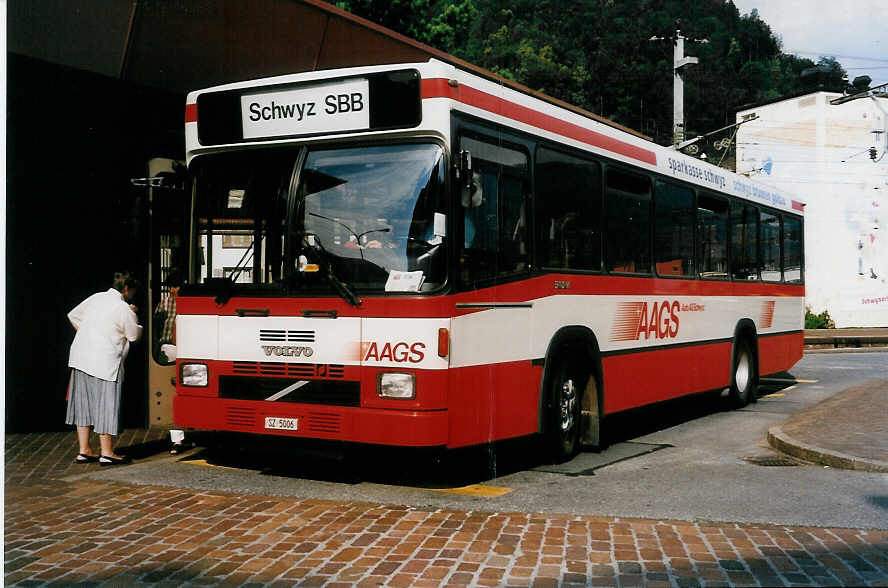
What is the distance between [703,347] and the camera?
1230 cm

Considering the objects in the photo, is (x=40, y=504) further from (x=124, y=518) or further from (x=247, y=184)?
(x=247, y=184)

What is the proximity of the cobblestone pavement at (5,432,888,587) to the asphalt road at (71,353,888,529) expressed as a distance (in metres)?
0.44

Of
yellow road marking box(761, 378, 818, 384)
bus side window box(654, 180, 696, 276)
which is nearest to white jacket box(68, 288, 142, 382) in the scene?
bus side window box(654, 180, 696, 276)

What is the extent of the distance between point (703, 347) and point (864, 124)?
25397 mm

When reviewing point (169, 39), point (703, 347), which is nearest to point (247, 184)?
point (169, 39)

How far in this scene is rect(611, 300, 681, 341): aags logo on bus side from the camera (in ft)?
32.5

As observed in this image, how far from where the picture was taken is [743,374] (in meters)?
13.9

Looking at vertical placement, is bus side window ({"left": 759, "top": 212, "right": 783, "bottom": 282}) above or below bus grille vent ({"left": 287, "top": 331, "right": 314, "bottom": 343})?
above

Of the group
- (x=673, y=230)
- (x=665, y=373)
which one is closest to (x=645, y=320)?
(x=665, y=373)

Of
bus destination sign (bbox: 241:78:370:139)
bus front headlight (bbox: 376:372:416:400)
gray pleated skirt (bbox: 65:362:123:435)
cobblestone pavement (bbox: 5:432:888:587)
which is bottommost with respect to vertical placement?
cobblestone pavement (bbox: 5:432:888:587)

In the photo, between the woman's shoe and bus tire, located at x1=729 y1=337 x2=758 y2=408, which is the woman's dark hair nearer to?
the woman's shoe

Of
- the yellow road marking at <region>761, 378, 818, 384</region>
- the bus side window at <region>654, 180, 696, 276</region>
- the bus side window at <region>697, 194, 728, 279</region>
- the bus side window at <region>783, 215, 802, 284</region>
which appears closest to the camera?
the bus side window at <region>654, 180, 696, 276</region>

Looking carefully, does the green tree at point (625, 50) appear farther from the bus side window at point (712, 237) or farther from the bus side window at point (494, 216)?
the bus side window at point (494, 216)

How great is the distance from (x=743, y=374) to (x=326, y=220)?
340 inches
